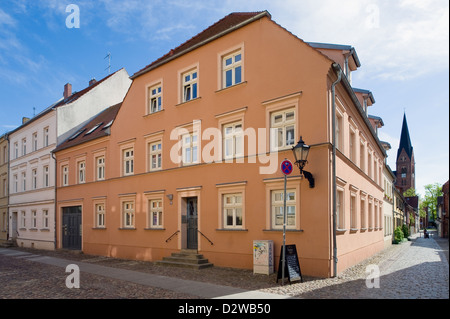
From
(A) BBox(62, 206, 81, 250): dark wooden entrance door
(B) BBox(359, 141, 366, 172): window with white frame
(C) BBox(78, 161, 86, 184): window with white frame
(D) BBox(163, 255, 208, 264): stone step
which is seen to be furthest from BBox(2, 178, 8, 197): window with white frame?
(B) BBox(359, 141, 366, 172): window with white frame

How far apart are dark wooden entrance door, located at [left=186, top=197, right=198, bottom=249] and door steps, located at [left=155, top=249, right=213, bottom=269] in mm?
382

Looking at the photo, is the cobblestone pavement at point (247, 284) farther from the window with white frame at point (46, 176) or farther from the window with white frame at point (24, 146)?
the window with white frame at point (24, 146)

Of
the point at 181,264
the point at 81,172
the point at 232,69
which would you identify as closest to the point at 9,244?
the point at 81,172

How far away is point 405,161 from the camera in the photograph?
328 ft

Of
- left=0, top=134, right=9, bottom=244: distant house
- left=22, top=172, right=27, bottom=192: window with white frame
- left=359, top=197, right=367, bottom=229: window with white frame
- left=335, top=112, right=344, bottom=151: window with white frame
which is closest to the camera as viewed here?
left=335, top=112, right=344, bottom=151: window with white frame

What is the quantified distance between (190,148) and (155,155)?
8.67ft

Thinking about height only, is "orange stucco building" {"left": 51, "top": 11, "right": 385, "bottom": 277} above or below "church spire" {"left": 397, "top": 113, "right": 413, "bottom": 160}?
below

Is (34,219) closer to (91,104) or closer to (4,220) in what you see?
(4,220)

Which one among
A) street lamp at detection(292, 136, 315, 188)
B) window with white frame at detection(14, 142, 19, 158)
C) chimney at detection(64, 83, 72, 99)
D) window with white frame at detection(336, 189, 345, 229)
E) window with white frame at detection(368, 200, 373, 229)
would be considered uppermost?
chimney at detection(64, 83, 72, 99)

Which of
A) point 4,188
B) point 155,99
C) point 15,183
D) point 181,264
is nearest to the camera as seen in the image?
point 181,264

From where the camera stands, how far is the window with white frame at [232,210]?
47.4ft

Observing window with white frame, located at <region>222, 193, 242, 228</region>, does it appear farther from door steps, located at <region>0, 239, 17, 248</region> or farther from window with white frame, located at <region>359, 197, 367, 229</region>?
door steps, located at <region>0, 239, 17, 248</region>

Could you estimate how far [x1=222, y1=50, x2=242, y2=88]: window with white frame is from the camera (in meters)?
15.1

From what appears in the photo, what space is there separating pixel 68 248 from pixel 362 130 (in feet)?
61.8
